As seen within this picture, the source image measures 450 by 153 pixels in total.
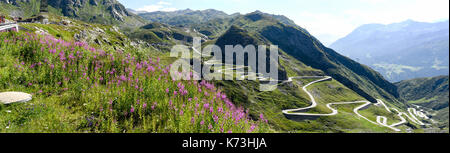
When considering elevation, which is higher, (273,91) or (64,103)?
(64,103)

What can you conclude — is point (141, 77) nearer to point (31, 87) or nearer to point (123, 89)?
point (123, 89)

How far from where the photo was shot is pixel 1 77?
27.6 ft

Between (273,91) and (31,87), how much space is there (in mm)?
185093

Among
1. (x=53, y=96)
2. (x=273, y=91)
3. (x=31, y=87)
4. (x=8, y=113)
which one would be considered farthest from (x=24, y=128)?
(x=273, y=91)

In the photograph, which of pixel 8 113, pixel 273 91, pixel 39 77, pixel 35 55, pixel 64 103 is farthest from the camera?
pixel 273 91

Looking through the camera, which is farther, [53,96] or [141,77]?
[141,77]
